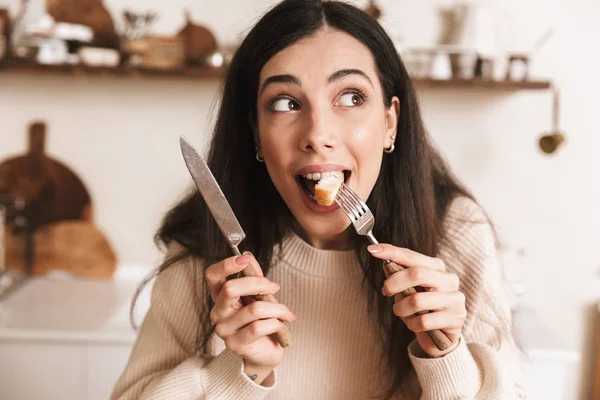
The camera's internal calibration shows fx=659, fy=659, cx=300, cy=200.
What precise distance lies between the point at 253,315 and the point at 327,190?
215 mm

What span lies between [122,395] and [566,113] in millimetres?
1878

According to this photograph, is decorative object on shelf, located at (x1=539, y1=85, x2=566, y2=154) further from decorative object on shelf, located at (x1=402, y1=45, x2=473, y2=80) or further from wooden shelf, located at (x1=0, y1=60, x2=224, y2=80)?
wooden shelf, located at (x1=0, y1=60, x2=224, y2=80)

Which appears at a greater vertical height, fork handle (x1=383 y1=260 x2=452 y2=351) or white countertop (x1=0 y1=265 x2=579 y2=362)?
fork handle (x1=383 y1=260 x2=452 y2=351)

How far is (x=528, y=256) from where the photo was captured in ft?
8.04

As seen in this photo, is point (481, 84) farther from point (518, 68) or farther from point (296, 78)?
point (296, 78)

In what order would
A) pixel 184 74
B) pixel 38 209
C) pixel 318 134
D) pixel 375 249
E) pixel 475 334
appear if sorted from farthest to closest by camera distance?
pixel 38 209
pixel 184 74
pixel 475 334
pixel 318 134
pixel 375 249

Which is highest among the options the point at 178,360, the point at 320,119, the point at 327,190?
the point at 320,119

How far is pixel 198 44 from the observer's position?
2258 millimetres

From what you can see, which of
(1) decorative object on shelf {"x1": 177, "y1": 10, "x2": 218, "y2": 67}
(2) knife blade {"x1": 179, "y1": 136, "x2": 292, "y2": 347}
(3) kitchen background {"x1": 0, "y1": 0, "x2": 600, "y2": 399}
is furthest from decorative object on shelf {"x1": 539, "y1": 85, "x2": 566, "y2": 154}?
(2) knife blade {"x1": 179, "y1": 136, "x2": 292, "y2": 347}

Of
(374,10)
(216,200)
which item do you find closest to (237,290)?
(216,200)

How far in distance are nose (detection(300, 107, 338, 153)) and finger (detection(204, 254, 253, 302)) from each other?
0.20 meters

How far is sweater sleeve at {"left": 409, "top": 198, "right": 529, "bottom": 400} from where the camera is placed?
0.98 m

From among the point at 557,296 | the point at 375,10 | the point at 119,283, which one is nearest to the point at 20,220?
the point at 119,283

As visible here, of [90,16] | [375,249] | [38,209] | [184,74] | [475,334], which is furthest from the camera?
[38,209]
